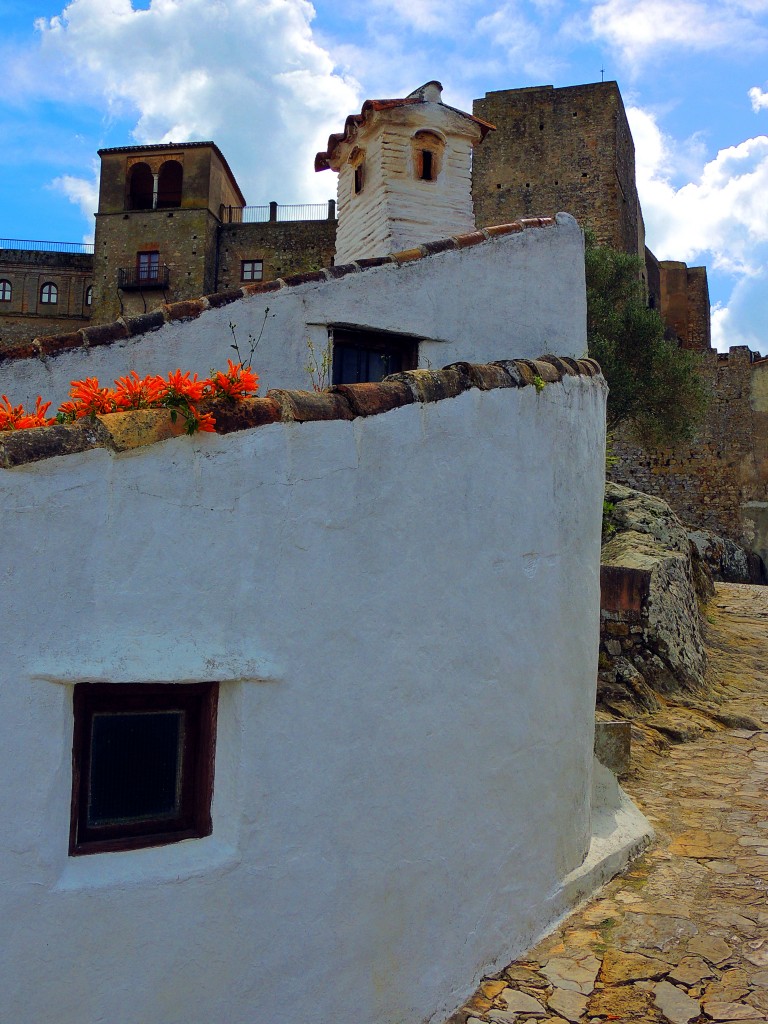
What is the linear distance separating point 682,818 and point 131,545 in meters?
4.93

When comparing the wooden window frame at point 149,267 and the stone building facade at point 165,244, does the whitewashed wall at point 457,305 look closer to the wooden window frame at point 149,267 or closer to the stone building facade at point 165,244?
the stone building facade at point 165,244

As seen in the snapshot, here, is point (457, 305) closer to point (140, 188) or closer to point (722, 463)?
point (722, 463)

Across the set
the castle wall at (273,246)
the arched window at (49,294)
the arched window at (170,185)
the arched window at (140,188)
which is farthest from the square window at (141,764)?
the arched window at (49,294)

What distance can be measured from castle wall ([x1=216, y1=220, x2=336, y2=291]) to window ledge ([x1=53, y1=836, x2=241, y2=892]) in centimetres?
3425

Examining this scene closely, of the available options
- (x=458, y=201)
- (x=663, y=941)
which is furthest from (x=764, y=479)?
(x=663, y=941)

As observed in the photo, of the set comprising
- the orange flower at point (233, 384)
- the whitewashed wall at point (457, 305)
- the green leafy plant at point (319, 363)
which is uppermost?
the whitewashed wall at point (457, 305)

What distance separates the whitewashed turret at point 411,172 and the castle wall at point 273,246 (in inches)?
1077

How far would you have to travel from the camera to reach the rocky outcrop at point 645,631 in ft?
30.8

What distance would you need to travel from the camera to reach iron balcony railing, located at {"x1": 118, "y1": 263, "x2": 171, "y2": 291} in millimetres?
35500

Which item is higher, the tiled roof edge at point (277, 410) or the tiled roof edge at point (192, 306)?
the tiled roof edge at point (192, 306)

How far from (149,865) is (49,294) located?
124 ft

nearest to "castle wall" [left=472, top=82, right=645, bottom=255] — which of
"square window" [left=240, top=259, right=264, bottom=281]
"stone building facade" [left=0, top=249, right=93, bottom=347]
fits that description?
"square window" [left=240, top=259, right=264, bottom=281]

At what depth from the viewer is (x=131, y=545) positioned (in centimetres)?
327

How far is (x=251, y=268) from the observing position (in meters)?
36.2
